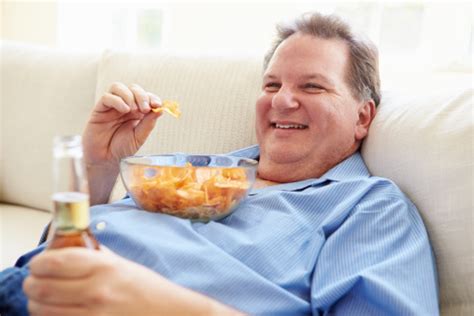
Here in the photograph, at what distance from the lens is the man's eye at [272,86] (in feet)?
4.53

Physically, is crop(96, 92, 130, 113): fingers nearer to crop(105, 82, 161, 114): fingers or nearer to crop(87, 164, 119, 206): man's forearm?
crop(105, 82, 161, 114): fingers

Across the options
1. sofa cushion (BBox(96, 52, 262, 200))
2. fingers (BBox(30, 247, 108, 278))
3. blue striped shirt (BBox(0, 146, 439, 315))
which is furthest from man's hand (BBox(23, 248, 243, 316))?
sofa cushion (BBox(96, 52, 262, 200))

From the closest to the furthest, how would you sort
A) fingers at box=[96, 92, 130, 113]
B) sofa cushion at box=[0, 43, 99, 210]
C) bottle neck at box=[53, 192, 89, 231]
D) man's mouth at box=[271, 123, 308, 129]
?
bottle neck at box=[53, 192, 89, 231] → fingers at box=[96, 92, 130, 113] → man's mouth at box=[271, 123, 308, 129] → sofa cushion at box=[0, 43, 99, 210]

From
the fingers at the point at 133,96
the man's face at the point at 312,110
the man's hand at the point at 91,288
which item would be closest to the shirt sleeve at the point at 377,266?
the man's face at the point at 312,110

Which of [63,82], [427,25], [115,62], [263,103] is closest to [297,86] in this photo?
[263,103]

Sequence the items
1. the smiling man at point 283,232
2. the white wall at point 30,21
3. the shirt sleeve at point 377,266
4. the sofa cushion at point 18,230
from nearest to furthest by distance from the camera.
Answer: the smiling man at point 283,232 → the shirt sleeve at point 377,266 → the sofa cushion at point 18,230 → the white wall at point 30,21

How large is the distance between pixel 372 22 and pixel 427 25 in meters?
0.26

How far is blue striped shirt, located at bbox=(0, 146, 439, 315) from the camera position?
92 cm

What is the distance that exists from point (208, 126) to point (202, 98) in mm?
92

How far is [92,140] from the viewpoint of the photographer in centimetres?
129

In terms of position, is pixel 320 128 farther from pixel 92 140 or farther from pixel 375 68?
pixel 92 140

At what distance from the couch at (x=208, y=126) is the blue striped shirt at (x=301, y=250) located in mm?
64

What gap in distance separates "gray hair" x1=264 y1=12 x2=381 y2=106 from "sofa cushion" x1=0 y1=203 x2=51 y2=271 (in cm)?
93

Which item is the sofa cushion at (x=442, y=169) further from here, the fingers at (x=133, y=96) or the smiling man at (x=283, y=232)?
the fingers at (x=133, y=96)
